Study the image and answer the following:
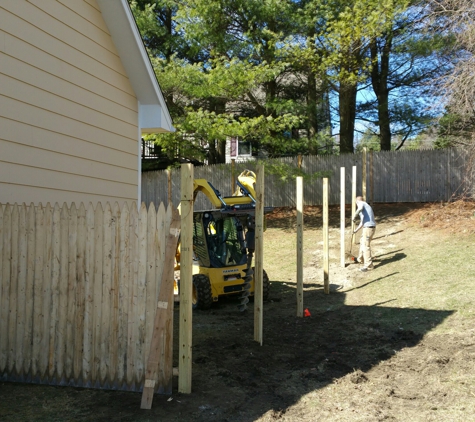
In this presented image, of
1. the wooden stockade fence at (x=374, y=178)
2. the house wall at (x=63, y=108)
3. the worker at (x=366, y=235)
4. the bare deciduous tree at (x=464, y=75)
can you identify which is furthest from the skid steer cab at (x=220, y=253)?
the wooden stockade fence at (x=374, y=178)

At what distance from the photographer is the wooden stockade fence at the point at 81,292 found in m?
5.65

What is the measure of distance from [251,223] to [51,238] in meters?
4.96

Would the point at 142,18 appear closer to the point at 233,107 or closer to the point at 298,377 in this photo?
the point at 233,107

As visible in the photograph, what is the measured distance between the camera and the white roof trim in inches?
354

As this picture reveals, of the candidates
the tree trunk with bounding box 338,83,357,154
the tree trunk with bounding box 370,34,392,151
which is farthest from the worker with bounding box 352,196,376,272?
the tree trunk with bounding box 370,34,392,151

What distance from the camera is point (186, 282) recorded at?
575 cm

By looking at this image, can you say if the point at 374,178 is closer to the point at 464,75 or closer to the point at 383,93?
the point at 383,93

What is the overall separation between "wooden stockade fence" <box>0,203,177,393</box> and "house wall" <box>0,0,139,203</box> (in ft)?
3.95

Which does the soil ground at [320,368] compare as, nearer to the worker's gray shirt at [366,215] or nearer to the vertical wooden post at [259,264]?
the vertical wooden post at [259,264]

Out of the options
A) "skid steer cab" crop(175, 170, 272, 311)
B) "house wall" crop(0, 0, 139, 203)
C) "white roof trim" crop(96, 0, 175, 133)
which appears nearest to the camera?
"house wall" crop(0, 0, 139, 203)

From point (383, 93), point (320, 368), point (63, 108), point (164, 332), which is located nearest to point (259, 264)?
point (320, 368)

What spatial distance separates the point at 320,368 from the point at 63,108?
5.18 meters

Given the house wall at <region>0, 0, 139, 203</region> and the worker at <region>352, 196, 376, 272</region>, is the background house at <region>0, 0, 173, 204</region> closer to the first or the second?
the house wall at <region>0, 0, 139, 203</region>

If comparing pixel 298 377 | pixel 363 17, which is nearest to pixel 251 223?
pixel 298 377
